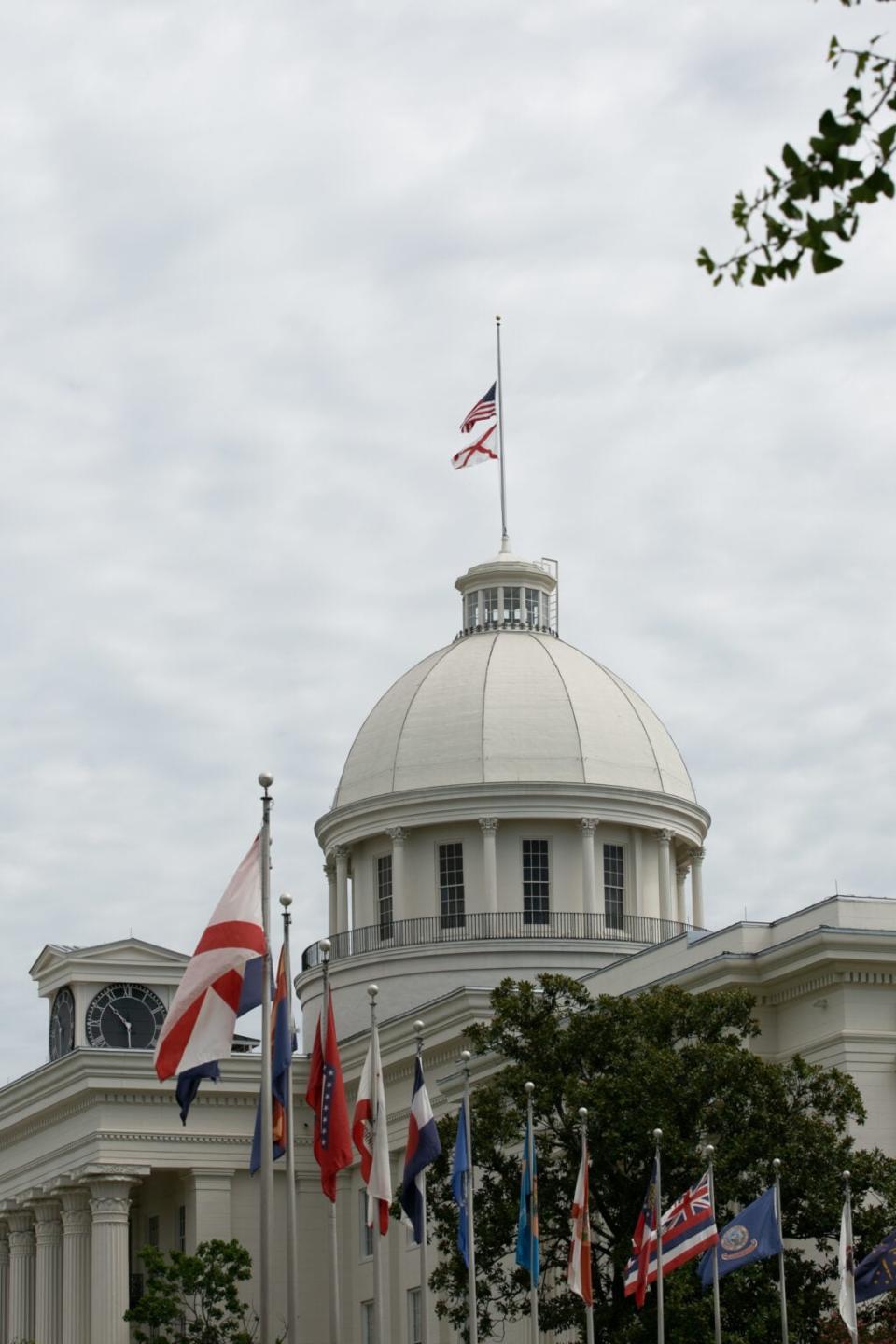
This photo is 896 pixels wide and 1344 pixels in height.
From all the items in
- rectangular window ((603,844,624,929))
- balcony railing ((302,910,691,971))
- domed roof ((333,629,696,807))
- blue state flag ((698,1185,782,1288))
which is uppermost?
domed roof ((333,629,696,807))

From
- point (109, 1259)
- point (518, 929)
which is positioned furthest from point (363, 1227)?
point (518, 929)

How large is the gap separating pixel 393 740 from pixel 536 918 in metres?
7.75

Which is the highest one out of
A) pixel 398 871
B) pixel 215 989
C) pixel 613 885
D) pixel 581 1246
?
pixel 398 871

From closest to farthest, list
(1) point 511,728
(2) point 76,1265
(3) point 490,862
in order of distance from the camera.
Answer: (2) point 76,1265 < (3) point 490,862 < (1) point 511,728

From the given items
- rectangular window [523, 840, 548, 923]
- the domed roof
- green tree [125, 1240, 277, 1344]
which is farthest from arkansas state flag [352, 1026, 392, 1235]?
the domed roof

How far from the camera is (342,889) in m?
78.1

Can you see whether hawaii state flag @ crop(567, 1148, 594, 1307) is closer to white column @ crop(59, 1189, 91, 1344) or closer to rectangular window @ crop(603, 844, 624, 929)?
rectangular window @ crop(603, 844, 624, 929)

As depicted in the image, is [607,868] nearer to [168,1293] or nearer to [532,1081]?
[168,1293]

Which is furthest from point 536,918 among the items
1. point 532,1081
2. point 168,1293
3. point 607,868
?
point 532,1081

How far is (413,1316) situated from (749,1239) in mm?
28941

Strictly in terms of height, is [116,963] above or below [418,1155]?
above

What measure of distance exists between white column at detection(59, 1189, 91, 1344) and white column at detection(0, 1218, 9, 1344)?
5721 mm

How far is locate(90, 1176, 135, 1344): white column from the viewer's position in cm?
6862

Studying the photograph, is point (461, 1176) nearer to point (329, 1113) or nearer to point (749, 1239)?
point (749, 1239)
